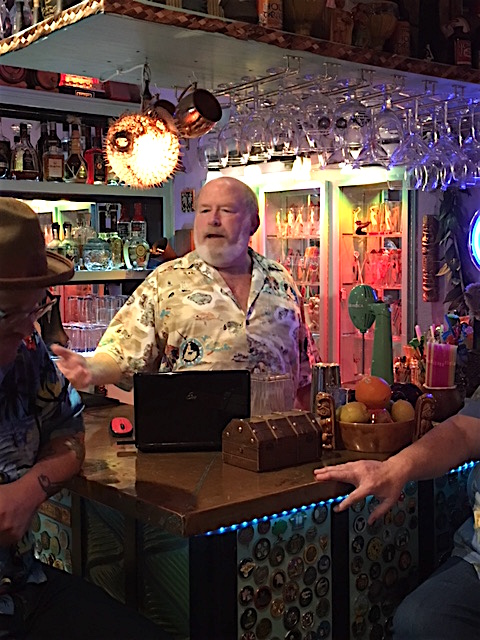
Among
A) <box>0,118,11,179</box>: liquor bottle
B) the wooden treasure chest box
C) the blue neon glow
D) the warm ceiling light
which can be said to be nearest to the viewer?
the wooden treasure chest box

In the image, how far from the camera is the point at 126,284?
19.2 ft

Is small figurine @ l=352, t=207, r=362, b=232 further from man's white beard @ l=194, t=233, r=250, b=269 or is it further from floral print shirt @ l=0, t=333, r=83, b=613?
floral print shirt @ l=0, t=333, r=83, b=613

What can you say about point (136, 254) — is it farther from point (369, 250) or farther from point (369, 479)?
point (369, 479)

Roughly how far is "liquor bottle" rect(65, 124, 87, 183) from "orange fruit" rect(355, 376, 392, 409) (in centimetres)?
314

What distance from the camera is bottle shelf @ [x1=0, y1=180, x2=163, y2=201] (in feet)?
16.6

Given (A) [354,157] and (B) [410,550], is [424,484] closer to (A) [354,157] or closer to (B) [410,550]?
(B) [410,550]

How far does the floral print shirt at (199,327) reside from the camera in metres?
3.24

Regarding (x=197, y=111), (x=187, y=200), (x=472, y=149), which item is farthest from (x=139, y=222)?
A: (x=472, y=149)

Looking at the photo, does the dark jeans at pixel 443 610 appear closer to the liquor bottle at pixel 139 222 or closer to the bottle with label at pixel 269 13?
the bottle with label at pixel 269 13

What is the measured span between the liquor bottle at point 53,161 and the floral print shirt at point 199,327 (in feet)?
6.63


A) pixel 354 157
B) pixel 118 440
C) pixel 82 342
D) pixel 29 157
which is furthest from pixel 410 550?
pixel 29 157

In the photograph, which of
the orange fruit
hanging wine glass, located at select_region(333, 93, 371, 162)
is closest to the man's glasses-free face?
the orange fruit

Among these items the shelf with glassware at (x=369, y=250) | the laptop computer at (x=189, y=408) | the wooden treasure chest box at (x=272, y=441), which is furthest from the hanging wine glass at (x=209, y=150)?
the shelf with glassware at (x=369, y=250)

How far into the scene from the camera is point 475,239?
6.34 metres
